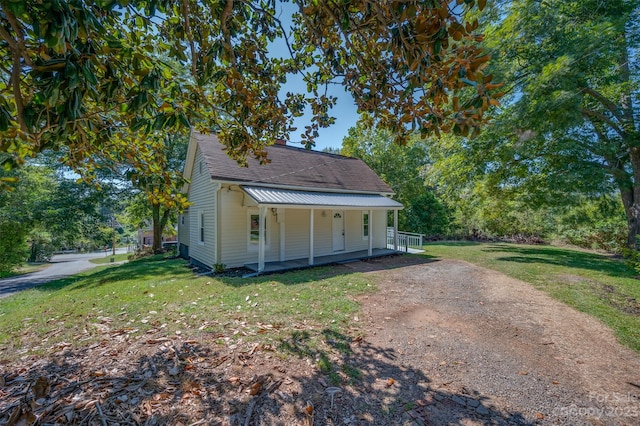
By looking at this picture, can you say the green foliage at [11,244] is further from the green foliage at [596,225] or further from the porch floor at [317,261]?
the green foliage at [596,225]

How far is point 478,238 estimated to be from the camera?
21094mm

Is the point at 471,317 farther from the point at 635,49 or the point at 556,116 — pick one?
the point at 635,49

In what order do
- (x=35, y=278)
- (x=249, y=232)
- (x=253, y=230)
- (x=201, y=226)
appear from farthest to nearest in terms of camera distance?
(x=35, y=278)
(x=201, y=226)
(x=253, y=230)
(x=249, y=232)

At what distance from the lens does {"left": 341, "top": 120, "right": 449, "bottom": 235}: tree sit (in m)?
21.4

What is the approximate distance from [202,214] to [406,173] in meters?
17.9

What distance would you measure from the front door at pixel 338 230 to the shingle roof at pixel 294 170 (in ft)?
4.27

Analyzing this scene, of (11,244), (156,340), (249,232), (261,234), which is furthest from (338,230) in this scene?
(11,244)

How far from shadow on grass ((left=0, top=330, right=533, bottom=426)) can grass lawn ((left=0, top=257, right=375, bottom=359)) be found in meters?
0.54

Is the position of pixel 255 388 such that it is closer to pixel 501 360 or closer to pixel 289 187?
pixel 501 360

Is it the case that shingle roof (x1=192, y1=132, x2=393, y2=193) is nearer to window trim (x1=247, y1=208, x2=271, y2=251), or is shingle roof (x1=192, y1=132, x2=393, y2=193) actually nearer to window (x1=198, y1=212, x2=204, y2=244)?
window trim (x1=247, y1=208, x2=271, y2=251)

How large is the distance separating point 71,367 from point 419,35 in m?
4.97

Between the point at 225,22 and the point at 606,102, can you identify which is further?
the point at 606,102

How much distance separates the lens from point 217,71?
383 cm

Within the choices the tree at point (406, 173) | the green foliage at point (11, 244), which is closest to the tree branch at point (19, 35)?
the green foliage at point (11, 244)
